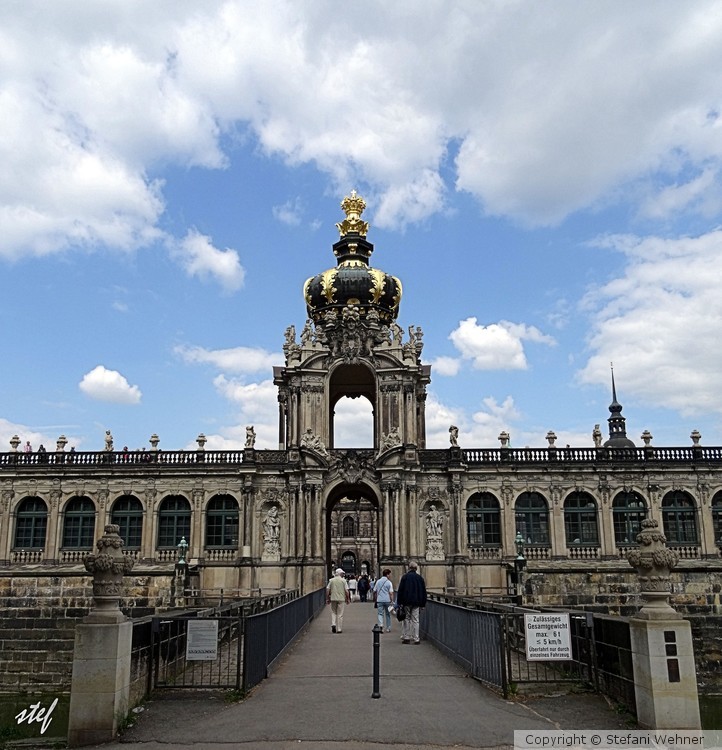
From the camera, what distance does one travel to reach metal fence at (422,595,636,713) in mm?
12648

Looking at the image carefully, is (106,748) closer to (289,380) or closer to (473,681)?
(473,681)

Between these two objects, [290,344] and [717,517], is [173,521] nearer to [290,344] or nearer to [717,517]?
[290,344]

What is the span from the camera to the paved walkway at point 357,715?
1098 cm

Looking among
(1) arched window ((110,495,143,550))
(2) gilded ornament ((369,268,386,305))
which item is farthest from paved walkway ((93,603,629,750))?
(2) gilded ornament ((369,268,386,305))

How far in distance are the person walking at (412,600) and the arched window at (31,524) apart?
3085 centimetres

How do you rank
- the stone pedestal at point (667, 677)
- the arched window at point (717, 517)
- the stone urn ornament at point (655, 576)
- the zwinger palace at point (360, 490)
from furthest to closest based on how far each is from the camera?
1. the arched window at point (717, 517)
2. the zwinger palace at point (360, 490)
3. the stone urn ornament at point (655, 576)
4. the stone pedestal at point (667, 677)

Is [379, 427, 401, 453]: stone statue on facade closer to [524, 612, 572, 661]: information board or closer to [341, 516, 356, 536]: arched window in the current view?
[524, 612, 572, 661]: information board

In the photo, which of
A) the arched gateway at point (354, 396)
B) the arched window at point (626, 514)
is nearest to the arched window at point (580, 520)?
the arched window at point (626, 514)

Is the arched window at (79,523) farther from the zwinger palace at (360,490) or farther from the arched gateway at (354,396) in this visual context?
the arched gateway at (354,396)

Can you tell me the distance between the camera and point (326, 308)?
173 feet

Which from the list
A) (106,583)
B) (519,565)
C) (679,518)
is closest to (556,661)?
(106,583)

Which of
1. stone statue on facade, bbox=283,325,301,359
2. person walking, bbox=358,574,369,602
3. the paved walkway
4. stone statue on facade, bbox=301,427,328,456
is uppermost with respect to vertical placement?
stone statue on facade, bbox=283,325,301,359

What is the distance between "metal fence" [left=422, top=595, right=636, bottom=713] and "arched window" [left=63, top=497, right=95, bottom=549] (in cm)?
3357

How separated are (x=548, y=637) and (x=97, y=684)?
7.47 m
